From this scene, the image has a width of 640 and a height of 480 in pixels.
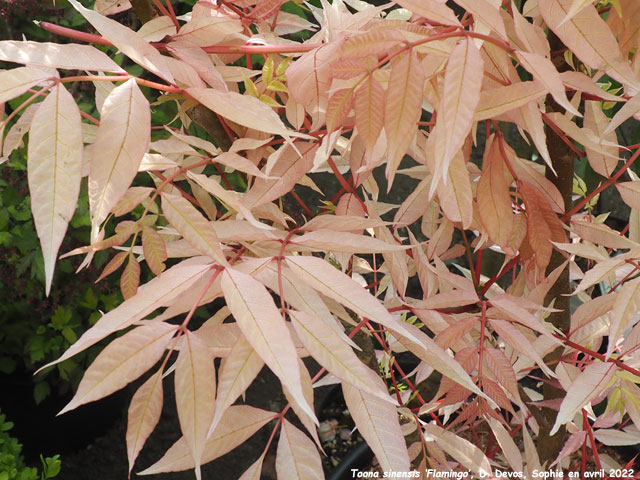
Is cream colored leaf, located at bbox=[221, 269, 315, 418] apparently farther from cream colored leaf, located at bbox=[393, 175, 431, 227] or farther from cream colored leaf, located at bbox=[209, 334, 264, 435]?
cream colored leaf, located at bbox=[393, 175, 431, 227]

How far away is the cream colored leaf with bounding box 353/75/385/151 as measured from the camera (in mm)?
310

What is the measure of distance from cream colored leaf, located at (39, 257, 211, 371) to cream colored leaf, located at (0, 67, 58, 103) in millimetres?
99

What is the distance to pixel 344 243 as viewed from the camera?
334mm

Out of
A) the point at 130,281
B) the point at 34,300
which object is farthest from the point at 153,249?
the point at 34,300

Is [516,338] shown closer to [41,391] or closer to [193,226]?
[193,226]

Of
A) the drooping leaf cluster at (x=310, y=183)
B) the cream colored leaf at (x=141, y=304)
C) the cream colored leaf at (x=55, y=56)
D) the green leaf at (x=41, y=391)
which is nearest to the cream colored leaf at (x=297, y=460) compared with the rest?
the drooping leaf cluster at (x=310, y=183)

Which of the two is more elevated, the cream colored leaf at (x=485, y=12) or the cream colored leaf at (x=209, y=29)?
the cream colored leaf at (x=485, y=12)

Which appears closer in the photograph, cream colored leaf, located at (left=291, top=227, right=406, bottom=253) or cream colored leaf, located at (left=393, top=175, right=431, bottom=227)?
cream colored leaf, located at (left=291, top=227, right=406, bottom=253)

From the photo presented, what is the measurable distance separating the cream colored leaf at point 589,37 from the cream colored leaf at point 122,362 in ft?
0.77

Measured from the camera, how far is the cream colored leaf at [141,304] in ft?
0.87

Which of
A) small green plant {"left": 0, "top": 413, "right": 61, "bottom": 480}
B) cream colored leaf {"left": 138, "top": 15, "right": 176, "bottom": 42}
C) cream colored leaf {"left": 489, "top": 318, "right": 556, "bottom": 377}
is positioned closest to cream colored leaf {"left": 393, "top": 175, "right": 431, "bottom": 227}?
cream colored leaf {"left": 489, "top": 318, "right": 556, "bottom": 377}

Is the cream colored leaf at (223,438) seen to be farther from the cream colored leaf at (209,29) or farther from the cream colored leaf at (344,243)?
the cream colored leaf at (209,29)

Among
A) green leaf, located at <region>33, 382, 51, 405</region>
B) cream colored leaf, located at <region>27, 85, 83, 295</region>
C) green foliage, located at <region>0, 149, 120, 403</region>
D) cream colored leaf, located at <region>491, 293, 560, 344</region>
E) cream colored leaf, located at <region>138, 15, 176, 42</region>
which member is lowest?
green leaf, located at <region>33, 382, 51, 405</region>

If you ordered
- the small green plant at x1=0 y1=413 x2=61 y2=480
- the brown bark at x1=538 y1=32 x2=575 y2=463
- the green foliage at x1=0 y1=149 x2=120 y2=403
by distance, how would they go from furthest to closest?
the green foliage at x1=0 y1=149 x2=120 y2=403
the small green plant at x1=0 y1=413 x2=61 y2=480
the brown bark at x1=538 y1=32 x2=575 y2=463
